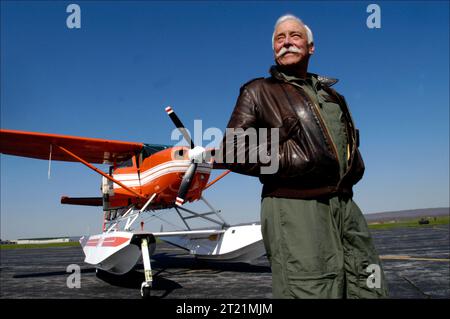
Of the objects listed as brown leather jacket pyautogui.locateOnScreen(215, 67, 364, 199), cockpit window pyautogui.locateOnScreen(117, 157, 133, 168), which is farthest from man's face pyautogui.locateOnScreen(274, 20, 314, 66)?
cockpit window pyautogui.locateOnScreen(117, 157, 133, 168)

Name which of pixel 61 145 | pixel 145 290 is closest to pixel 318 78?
pixel 145 290

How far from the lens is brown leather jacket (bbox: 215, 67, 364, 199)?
1.54 meters

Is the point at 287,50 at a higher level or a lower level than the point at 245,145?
higher

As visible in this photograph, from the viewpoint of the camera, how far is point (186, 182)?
29.7ft

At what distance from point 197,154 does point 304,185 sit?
7.32 metres

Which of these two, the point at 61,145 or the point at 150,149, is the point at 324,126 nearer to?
the point at 150,149

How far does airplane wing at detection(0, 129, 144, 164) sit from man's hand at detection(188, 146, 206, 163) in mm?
2639

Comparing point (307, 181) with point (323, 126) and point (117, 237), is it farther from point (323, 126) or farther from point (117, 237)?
point (117, 237)

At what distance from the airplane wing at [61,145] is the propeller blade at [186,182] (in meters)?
2.50

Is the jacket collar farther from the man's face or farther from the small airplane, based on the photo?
the small airplane

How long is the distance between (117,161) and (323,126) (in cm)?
1115

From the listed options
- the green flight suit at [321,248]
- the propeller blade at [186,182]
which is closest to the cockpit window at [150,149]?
the propeller blade at [186,182]

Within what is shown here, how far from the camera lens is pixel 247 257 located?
994 centimetres
